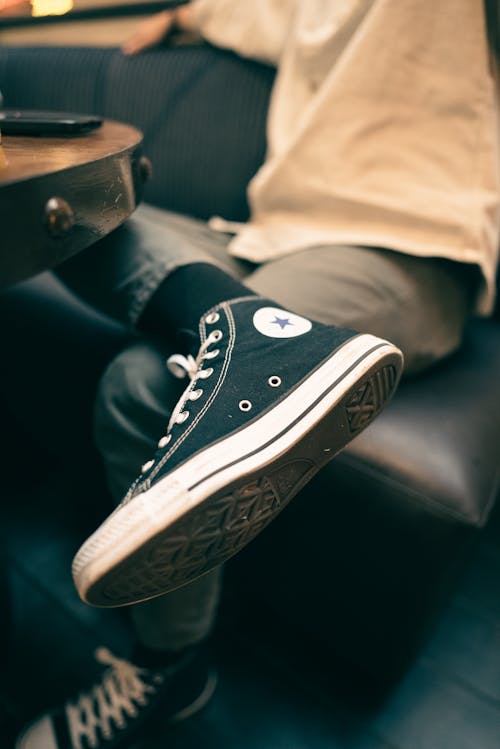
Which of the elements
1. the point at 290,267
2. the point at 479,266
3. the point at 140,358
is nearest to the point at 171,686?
the point at 140,358

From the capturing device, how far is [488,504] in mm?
542

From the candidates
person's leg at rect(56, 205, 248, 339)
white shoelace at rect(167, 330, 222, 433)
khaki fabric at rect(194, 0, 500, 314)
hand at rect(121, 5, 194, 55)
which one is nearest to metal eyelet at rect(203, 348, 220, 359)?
white shoelace at rect(167, 330, 222, 433)

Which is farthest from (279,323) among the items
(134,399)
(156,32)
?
(156,32)

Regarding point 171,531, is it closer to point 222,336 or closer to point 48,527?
point 222,336

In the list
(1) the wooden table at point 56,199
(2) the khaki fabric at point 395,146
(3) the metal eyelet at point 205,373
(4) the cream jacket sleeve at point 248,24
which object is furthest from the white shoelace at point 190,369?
(4) the cream jacket sleeve at point 248,24

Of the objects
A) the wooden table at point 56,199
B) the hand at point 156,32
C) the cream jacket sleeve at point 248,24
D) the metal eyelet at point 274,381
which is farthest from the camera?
the hand at point 156,32

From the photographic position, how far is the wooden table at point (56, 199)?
0.29 m

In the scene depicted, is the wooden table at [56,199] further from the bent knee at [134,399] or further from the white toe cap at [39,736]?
the white toe cap at [39,736]

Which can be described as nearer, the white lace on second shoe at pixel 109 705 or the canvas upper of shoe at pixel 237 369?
the canvas upper of shoe at pixel 237 369

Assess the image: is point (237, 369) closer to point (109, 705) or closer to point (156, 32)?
point (109, 705)

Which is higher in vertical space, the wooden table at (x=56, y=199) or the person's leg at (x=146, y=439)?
the wooden table at (x=56, y=199)

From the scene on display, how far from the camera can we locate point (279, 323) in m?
0.45

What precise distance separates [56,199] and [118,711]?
1.87 feet

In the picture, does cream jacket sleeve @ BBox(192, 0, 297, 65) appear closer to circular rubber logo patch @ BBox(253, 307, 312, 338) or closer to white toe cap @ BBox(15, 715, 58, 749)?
circular rubber logo patch @ BBox(253, 307, 312, 338)
